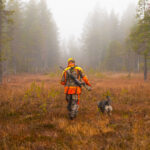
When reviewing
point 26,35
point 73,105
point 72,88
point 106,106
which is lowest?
point 106,106

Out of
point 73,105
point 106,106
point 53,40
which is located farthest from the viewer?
point 53,40

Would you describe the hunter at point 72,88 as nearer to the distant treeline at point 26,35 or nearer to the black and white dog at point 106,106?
the black and white dog at point 106,106

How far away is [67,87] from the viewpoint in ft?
17.0

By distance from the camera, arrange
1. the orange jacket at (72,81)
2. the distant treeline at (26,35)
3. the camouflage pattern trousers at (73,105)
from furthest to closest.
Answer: the distant treeline at (26,35) → the orange jacket at (72,81) → the camouflage pattern trousers at (73,105)

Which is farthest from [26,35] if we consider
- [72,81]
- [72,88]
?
[72,88]

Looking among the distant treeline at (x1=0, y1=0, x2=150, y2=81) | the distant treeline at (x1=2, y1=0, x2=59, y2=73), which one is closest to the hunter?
the distant treeline at (x1=0, y1=0, x2=150, y2=81)

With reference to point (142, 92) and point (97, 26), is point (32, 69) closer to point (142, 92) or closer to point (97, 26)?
point (97, 26)

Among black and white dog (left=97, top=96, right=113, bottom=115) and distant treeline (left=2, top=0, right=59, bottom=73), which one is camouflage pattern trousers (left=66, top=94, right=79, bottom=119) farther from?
distant treeline (left=2, top=0, right=59, bottom=73)

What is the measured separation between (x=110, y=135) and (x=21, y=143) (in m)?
2.08

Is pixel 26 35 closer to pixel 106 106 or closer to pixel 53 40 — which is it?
pixel 53 40

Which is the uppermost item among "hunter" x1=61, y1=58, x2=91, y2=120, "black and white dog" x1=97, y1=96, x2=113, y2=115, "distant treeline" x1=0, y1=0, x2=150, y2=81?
"distant treeline" x1=0, y1=0, x2=150, y2=81

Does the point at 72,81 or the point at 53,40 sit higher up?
the point at 53,40

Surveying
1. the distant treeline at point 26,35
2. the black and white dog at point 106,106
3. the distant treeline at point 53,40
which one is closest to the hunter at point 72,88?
the black and white dog at point 106,106

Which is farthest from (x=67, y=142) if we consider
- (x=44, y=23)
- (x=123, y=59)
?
(x=44, y=23)
